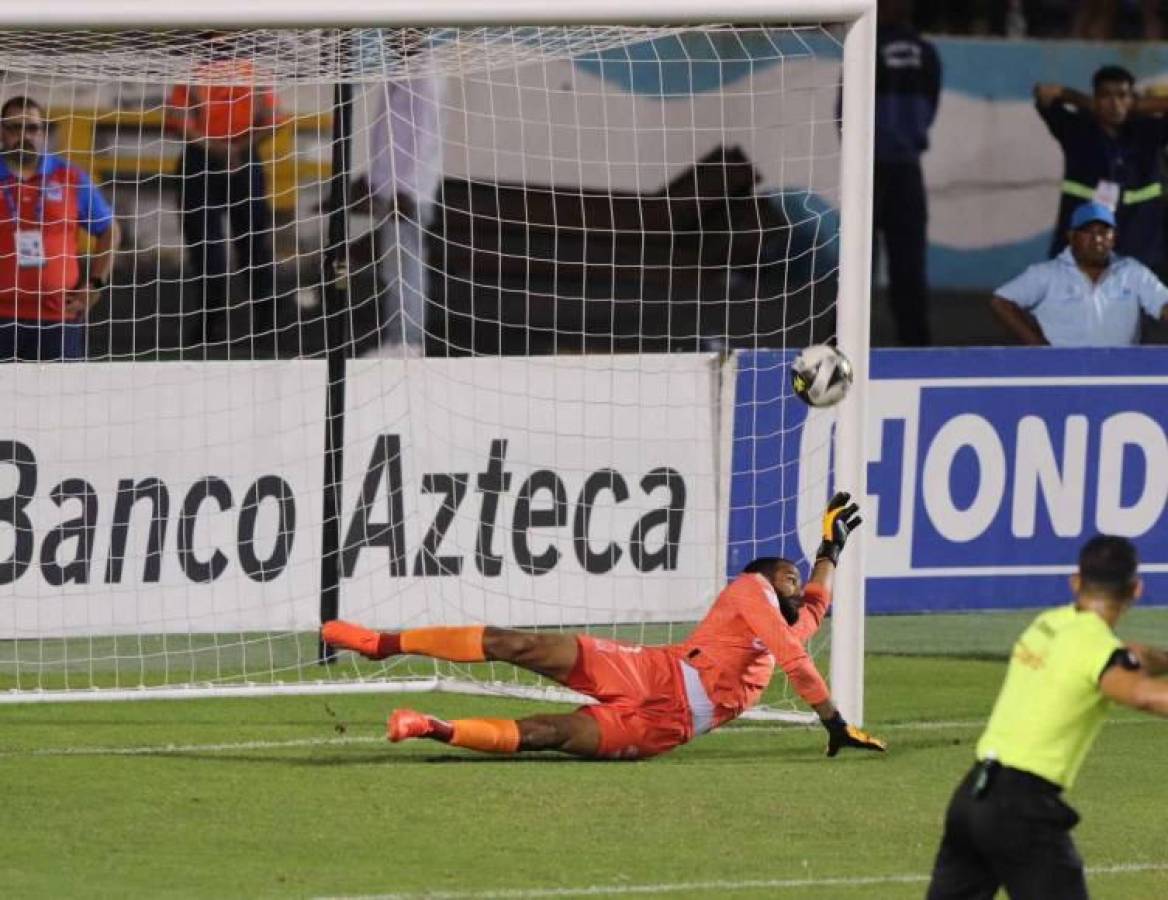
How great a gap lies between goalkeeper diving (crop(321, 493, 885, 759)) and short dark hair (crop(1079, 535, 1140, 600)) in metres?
3.84

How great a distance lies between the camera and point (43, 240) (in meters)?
14.7

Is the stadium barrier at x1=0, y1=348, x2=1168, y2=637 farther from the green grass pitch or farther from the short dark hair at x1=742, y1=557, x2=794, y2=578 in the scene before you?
the short dark hair at x1=742, y1=557, x2=794, y2=578

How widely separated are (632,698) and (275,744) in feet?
5.31

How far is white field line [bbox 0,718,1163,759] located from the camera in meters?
10.9

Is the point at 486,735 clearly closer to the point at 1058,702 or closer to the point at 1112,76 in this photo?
the point at 1058,702

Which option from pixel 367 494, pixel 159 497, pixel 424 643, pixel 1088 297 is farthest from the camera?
pixel 1088 297

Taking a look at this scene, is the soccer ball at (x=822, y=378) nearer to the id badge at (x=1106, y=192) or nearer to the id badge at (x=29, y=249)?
the id badge at (x=29, y=249)

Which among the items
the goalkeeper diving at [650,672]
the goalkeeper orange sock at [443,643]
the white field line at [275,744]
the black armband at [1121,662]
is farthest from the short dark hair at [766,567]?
the black armband at [1121,662]

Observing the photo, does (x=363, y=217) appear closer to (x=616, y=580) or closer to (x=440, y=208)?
(x=440, y=208)

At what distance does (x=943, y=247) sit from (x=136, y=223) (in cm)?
851

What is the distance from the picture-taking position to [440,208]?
16297mm

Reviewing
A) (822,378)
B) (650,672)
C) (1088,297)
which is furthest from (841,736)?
(1088,297)

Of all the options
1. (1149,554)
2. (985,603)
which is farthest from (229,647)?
(1149,554)

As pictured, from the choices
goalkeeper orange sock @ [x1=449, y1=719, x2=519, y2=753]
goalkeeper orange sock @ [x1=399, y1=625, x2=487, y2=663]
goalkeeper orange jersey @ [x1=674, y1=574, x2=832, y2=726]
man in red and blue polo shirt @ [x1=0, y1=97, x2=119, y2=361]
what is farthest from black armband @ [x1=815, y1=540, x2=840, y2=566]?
man in red and blue polo shirt @ [x1=0, y1=97, x2=119, y2=361]
